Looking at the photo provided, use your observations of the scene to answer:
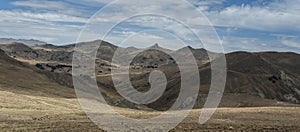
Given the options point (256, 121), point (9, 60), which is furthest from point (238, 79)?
point (256, 121)

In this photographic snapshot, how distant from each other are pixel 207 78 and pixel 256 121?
126073mm

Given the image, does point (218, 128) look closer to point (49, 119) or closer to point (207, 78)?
point (49, 119)

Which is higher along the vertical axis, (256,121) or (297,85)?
(256,121)

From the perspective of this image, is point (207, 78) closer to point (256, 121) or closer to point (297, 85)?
point (297, 85)

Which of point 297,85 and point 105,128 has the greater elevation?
point 105,128

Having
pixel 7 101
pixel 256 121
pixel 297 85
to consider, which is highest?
pixel 256 121

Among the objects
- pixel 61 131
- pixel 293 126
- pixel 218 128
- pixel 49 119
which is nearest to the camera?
pixel 61 131

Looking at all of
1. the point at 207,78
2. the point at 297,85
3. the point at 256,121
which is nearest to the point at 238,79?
the point at 207,78

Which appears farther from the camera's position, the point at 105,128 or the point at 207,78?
the point at 207,78

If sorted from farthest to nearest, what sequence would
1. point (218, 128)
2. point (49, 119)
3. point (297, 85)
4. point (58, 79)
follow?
point (297, 85) < point (58, 79) < point (49, 119) < point (218, 128)

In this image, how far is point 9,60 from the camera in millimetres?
168375

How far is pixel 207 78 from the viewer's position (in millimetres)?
167750

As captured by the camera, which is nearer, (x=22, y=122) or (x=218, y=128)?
(x=218, y=128)

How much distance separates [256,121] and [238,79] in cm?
12065
